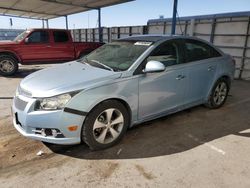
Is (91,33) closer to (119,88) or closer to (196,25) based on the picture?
(196,25)

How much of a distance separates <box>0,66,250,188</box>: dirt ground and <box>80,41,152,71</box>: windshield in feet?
3.81

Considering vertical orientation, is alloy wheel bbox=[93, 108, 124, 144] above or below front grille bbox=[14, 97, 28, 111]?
below

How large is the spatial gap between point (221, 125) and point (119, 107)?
2.14 metres

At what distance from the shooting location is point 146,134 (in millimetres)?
3613

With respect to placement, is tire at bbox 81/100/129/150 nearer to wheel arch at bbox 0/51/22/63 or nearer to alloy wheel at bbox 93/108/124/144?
alloy wheel at bbox 93/108/124/144

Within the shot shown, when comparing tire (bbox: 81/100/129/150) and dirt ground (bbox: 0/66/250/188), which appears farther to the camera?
tire (bbox: 81/100/129/150)

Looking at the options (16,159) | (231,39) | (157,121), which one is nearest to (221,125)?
(157,121)

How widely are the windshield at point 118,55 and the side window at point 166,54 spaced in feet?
0.60

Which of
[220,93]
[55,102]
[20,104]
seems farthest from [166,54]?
[20,104]

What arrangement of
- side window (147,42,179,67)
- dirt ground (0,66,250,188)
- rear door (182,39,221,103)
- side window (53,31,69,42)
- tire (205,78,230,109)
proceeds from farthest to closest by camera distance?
side window (53,31,69,42), tire (205,78,230,109), rear door (182,39,221,103), side window (147,42,179,67), dirt ground (0,66,250,188)

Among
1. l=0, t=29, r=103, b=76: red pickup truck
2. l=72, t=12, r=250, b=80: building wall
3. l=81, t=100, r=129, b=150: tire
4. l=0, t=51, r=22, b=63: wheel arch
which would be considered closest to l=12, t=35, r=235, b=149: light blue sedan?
l=81, t=100, r=129, b=150: tire

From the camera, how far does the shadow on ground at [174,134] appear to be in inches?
120

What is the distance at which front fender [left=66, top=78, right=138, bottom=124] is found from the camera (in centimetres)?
269

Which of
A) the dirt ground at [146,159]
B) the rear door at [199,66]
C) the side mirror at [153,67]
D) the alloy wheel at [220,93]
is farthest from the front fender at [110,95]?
the alloy wheel at [220,93]
